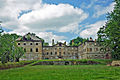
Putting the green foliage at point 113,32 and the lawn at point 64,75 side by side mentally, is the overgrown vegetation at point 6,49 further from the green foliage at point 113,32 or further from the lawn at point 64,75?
the green foliage at point 113,32

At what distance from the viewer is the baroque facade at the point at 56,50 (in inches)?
2263

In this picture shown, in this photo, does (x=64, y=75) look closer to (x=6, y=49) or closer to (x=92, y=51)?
(x=6, y=49)

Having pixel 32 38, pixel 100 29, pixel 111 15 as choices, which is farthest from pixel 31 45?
pixel 111 15

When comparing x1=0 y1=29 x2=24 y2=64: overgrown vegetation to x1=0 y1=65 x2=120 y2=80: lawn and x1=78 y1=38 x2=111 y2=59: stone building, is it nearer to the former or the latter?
x1=0 y1=65 x2=120 y2=80: lawn

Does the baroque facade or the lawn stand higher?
the baroque facade

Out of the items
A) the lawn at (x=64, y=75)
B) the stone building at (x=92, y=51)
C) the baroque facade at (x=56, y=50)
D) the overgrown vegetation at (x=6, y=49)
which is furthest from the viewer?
the baroque facade at (x=56, y=50)

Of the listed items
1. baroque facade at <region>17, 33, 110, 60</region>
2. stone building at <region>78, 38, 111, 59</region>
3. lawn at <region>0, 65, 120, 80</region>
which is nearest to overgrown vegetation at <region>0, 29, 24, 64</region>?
lawn at <region>0, 65, 120, 80</region>

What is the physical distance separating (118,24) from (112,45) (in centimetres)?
537

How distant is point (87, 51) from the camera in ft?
187

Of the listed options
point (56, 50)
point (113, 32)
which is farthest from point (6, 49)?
point (56, 50)

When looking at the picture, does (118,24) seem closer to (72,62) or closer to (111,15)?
(111,15)

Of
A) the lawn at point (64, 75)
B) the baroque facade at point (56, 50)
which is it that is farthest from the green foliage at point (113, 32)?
the baroque facade at point (56, 50)

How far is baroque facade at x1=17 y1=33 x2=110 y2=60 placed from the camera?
57469 millimetres

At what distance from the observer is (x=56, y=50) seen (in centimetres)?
6519
